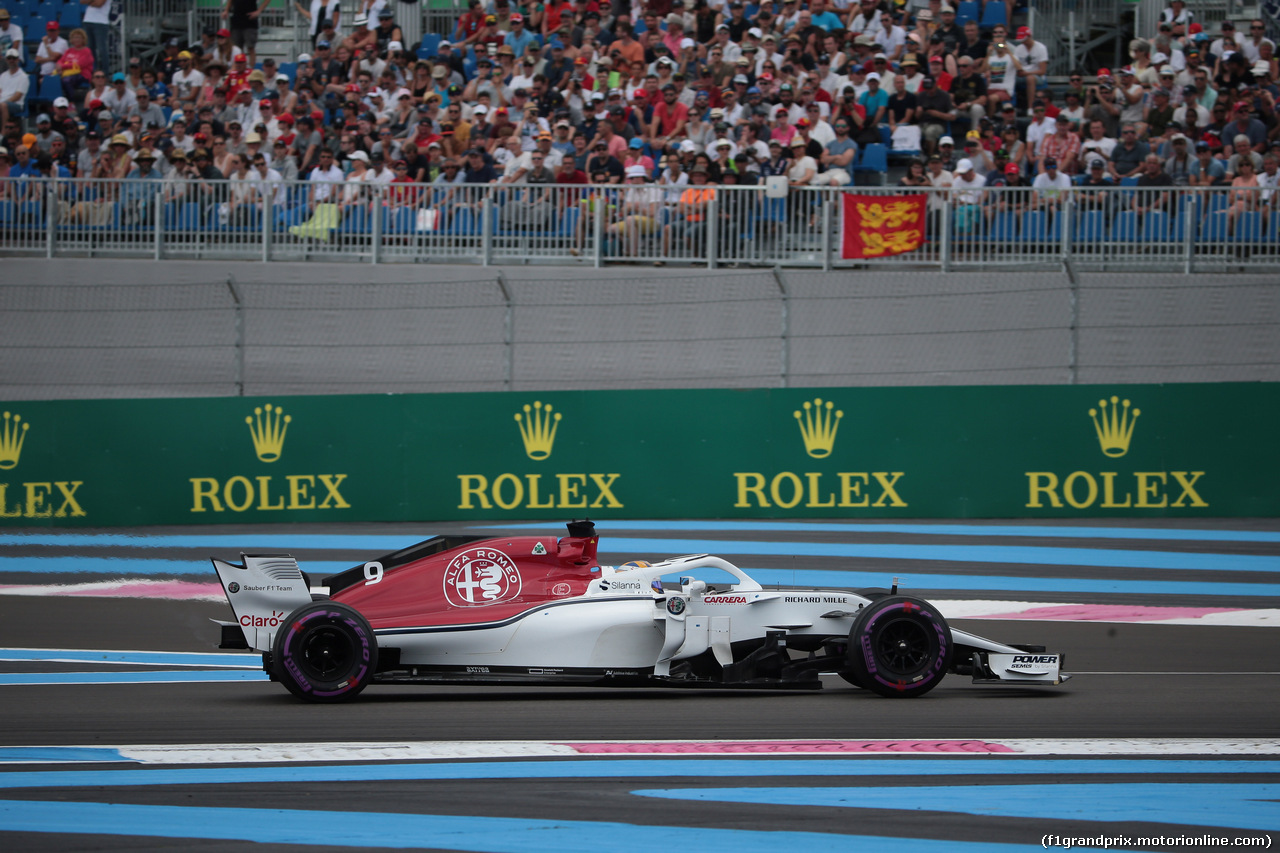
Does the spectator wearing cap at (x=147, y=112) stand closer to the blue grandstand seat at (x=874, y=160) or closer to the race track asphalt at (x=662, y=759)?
the blue grandstand seat at (x=874, y=160)

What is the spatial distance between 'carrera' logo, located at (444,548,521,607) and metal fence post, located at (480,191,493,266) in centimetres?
839

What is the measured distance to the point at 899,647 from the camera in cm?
731

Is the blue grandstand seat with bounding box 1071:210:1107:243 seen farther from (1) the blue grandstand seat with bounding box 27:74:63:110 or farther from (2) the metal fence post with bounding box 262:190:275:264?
(1) the blue grandstand seat with bounding box 27:74:63:110

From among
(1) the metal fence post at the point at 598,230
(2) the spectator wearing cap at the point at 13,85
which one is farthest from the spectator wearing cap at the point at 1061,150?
(2) the spectator wearing cap at the point at 13,85

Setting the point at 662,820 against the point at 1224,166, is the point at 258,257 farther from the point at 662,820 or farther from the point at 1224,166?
the point at 662,820

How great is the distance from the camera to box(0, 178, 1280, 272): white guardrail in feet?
47.9

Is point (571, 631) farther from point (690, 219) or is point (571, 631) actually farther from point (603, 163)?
point (603, 163)

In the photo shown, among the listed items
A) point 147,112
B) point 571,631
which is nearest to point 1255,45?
point 571,631

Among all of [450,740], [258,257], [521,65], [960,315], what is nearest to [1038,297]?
[960,315]

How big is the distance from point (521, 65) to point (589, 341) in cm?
493

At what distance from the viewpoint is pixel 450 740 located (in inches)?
256

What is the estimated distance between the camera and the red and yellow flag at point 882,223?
1488 centimetres

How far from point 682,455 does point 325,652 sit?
7034 mm

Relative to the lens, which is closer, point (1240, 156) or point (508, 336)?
point (508, 336)
